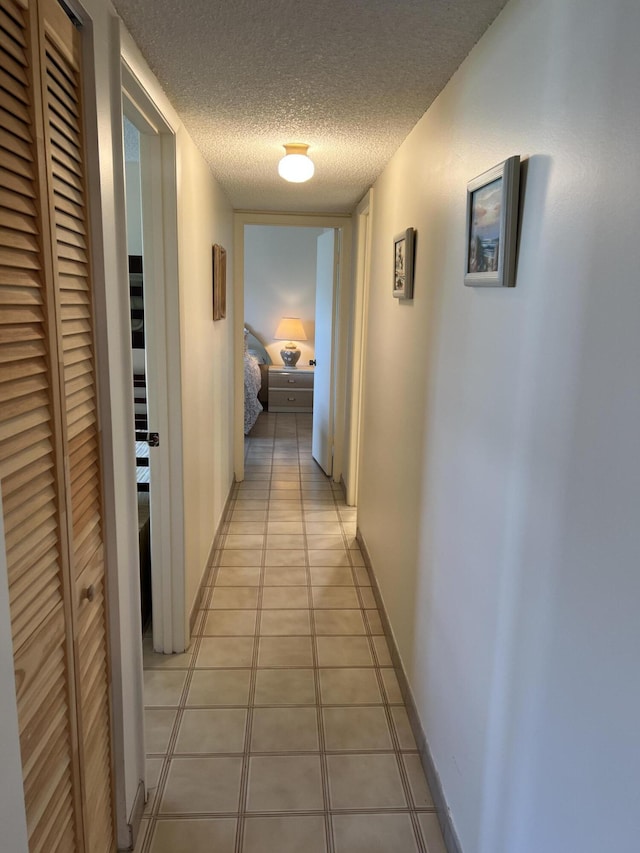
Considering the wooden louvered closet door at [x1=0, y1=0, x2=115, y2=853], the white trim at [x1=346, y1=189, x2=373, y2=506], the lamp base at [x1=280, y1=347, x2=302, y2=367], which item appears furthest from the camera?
the lamp base at [x1=280, y1=347, x2=302, y2=367]

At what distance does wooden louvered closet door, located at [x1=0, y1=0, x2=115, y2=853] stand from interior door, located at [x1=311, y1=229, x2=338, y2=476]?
11.1 ft

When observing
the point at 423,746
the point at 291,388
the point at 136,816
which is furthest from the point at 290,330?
the point at 136,816

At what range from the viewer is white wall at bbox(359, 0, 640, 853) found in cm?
82

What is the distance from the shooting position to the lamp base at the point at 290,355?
23.9ft

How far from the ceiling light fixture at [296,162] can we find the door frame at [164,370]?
0.55m

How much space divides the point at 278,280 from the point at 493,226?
647cm

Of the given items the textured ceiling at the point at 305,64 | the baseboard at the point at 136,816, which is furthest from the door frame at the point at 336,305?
the baseboard at the point at 136,816

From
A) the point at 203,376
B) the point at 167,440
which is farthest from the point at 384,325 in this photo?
the point at 167,440

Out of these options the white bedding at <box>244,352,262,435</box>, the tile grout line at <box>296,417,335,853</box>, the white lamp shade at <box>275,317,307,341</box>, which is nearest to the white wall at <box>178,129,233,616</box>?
the tile grout line at <box>296,417,335,853</box>

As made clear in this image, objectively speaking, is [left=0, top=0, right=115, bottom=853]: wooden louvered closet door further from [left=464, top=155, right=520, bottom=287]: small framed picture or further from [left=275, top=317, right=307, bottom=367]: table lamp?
[left=275, top=317, right=307, bottom=367]: table lamp

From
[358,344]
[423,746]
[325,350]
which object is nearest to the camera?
[423,746]

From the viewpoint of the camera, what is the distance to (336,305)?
4.47 meters

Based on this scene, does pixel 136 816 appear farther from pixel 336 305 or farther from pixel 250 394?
pixel 250 394

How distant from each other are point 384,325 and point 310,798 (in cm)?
190
